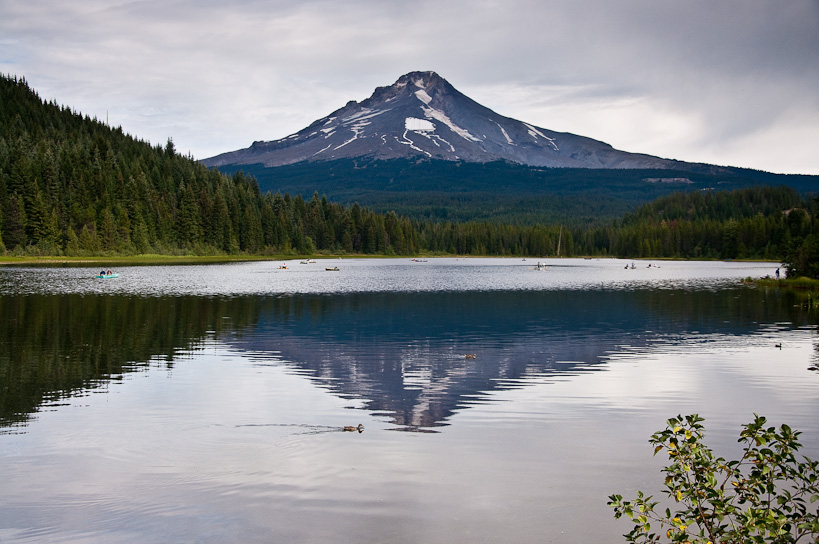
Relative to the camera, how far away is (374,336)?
37344mm

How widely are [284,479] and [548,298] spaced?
178ft

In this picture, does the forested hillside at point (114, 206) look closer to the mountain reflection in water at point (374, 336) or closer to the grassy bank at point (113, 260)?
the grassy bank at point (113, 260)

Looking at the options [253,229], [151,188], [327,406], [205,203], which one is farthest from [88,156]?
[327,406]

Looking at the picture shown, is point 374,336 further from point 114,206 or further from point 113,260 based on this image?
point 114,206

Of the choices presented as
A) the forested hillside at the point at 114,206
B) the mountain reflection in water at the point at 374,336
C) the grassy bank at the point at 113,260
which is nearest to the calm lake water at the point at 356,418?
the mountain reflection in water at the point at 374,336

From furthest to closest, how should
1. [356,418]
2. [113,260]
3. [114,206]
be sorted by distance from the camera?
[114,206] → [113,260] → [356,418]

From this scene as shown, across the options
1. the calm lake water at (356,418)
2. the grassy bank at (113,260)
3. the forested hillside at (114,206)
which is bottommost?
the calm lake water at (356,418)

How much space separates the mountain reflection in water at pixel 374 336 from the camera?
23.4m

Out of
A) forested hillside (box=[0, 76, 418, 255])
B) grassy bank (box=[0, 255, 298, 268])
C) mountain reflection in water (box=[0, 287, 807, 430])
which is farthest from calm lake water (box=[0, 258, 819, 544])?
forested hillside (box=[0, 76, 418, 255])

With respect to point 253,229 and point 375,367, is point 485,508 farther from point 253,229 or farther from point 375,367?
point 253,229

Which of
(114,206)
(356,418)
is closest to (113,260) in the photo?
(114,206)

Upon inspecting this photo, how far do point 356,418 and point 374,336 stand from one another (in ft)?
59.7

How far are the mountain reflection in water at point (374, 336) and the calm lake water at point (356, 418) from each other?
20 centimetres

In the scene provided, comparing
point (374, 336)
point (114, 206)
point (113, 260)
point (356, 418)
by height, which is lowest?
point (356, 418)
